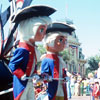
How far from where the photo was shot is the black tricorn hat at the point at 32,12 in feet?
16.2

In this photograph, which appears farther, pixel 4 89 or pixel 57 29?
pixel 57 29

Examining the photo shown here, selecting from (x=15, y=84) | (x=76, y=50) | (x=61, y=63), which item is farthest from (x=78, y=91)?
(x=76, y=50)

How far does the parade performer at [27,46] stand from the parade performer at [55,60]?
1.77ft

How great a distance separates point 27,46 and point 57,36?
1.03 metres

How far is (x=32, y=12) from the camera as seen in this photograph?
5027mm

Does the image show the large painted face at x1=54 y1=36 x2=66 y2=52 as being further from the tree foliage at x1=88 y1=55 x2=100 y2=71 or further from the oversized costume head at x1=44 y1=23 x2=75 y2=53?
the tree foliage at x1=88 y1=55 x2=100 y2=71

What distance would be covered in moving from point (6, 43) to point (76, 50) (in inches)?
2278

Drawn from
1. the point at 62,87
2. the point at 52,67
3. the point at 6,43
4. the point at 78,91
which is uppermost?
the point at 6,43

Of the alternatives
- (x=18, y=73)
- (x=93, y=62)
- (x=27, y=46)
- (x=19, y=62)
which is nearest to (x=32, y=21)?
(x=27, y=46)

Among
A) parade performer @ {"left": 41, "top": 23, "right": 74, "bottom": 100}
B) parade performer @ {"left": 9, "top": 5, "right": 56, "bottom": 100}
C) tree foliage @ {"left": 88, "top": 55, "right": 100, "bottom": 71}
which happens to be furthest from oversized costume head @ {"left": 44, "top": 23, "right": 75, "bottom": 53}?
tree foliage @ {"left": 88, "top": 55, "right": 100, "bottom": 71}

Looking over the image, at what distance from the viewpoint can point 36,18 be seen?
16.9 ft

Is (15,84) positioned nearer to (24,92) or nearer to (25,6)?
(24,92)

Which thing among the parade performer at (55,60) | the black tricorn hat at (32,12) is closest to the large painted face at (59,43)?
the parade performer at (55,60)

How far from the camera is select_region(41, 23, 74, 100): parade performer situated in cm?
562
